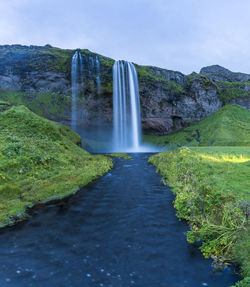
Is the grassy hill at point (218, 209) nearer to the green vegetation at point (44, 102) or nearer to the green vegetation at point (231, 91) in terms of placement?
the green vegetation at point (44, 102)

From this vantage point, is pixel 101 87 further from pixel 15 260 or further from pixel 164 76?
pixel 15 260

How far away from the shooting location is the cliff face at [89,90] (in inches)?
2191

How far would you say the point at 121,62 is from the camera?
5925 centimetres

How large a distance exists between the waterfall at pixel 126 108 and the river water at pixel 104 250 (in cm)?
4951

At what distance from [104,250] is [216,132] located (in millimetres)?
54352

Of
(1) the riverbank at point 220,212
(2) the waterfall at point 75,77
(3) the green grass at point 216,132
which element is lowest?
(1) the riverbank at point 220,212

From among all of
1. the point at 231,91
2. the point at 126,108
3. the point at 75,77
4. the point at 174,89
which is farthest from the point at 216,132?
the point at 75,77

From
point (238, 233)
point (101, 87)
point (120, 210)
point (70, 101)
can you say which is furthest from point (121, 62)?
point (238, 233)

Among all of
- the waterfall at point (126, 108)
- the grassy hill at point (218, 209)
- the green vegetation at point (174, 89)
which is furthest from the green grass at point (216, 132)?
the grassy hill at point (218, 209)

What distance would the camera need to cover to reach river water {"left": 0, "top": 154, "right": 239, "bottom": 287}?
228 inches

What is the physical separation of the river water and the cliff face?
→ 5089 cm

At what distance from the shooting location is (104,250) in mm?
7246

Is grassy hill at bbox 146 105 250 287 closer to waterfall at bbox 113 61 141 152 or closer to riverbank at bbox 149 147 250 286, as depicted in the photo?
riverbank at bbox 149 147 250 286

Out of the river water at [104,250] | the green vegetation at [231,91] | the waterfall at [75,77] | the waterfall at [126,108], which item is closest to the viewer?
the river water at [104,250]
